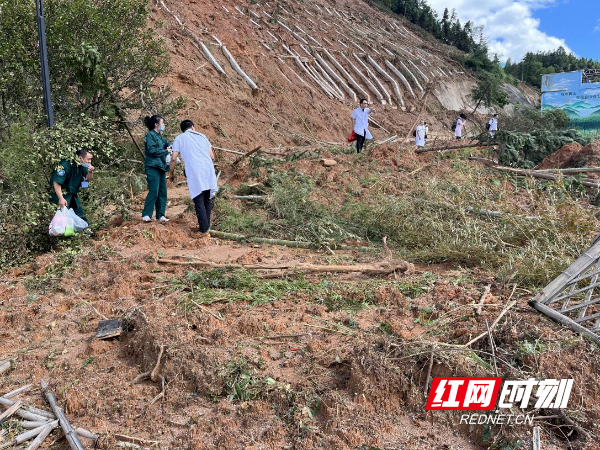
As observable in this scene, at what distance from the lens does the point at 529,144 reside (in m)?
9.70

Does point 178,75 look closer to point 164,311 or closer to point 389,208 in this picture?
point 389,208

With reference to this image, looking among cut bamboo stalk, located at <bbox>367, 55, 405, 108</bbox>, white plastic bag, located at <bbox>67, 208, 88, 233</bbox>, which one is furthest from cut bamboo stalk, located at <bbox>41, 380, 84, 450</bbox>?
cut bamboo stalk, located at <bbox>367, 55, 405, 108</bbox>

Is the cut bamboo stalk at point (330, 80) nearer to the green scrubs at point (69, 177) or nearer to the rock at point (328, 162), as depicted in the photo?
the rock at point (328, 162)

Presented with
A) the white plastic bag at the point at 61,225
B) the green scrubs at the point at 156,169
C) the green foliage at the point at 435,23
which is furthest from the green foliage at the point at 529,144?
the green foliage at the point at 435,23

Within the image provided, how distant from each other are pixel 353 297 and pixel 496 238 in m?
1.78

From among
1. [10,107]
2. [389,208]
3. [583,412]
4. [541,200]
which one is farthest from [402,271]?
[10,107]

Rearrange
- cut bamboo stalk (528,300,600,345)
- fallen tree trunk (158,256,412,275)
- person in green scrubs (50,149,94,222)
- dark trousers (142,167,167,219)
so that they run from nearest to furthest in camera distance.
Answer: cut bamboo stalk (528,300,600,345) → fallen tree trunk (158,256,412,275) → person in green scrubs (50,149,94,222) → dark trousers (142,167,167,219)

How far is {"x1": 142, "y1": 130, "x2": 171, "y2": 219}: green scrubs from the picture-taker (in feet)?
18.5

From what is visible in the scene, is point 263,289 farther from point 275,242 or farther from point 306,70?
point 306,70

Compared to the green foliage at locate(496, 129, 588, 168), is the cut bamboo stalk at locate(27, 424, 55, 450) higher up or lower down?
lower down

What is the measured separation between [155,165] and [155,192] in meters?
0.35

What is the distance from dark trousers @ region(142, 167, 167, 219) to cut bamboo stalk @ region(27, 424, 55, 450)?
3.70m

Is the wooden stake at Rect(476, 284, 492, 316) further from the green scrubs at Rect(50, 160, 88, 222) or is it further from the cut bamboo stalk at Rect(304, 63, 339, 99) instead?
the cut bamboo stalk at Rect(304, 63, 339, 99)

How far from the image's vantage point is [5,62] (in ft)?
22.6
